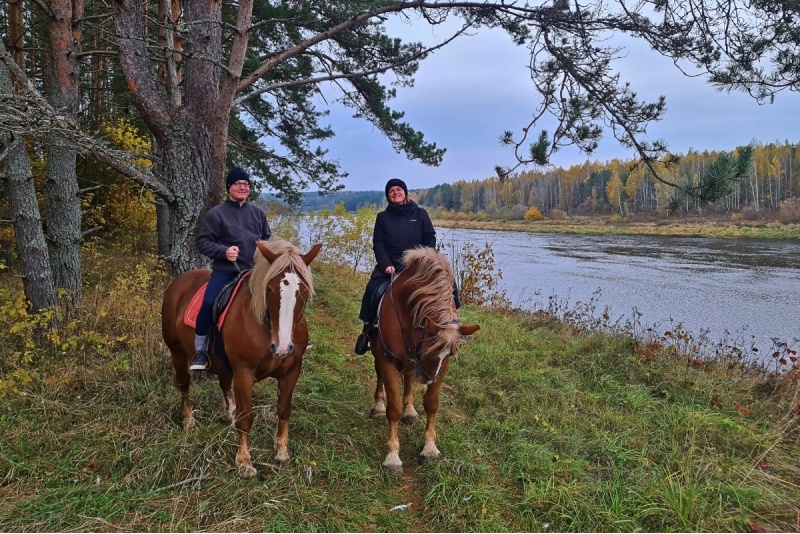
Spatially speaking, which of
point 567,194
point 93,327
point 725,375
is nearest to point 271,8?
point 93,327

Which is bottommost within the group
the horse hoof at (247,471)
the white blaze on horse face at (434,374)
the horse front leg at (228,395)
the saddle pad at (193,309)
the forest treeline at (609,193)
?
the horse hoof at (247,471)

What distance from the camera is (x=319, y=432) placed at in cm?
356

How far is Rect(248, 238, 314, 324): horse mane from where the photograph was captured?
284 cm

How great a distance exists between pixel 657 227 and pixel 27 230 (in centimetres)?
4543

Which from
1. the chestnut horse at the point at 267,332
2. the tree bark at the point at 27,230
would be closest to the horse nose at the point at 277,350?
the chestnut horse at the point at 267,332

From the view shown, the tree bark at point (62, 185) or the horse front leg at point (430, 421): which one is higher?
the tree bark at point (62, 185)

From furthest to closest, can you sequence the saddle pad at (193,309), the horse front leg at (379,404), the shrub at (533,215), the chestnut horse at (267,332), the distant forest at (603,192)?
the shrub at (533,215) < the distant forest at (603,192) < the horse front leg at (379,404) < the saddle pad at (193,309) < the chestnut horse at (267,332)

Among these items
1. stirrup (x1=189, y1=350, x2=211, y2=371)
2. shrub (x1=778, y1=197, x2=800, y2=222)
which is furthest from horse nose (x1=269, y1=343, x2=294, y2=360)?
shrub (x1=778, y1=197, x2=800, y2=222)

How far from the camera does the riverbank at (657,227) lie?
3288cm

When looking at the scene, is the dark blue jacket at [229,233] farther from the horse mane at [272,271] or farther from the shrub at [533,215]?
the shrub at [533,215]

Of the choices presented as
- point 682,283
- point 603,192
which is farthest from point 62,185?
point 603,192

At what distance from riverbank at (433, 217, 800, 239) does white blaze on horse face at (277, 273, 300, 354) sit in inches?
840

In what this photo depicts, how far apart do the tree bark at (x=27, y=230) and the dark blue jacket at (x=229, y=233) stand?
106 inches

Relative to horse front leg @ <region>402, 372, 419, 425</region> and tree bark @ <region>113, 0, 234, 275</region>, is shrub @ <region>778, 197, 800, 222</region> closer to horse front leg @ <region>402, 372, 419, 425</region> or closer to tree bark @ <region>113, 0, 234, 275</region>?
horse front leg @ <region>402, 372, 419, 425</region>
